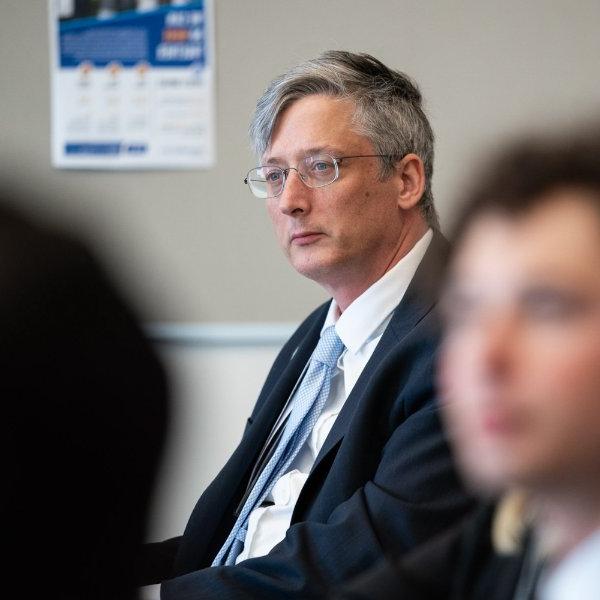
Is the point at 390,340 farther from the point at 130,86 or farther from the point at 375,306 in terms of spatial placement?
the point at 130,86

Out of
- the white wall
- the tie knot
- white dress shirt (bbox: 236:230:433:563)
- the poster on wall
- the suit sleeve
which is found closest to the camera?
the suit sleeve

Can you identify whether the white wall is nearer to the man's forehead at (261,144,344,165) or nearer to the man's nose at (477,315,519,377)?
the man's forehead at (261,144,344,165)

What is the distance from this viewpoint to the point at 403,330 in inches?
64.6

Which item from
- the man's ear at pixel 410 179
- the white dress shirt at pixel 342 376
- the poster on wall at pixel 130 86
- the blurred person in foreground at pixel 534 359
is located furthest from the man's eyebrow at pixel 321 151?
the blurred person in foreground at pixel 534 359

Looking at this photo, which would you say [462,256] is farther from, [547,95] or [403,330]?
[547,95]

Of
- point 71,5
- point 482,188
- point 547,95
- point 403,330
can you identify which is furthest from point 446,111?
point 482,188

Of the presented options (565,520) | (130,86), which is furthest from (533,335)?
(130,86)

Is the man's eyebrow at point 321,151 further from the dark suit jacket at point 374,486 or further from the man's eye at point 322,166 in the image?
the dark suit jacket at point 374,486

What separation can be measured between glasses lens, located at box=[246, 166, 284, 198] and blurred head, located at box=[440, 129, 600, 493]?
1.34 metres

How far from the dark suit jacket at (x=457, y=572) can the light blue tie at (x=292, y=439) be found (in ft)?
3.29

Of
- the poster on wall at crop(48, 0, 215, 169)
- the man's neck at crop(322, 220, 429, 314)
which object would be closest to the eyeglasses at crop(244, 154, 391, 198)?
the man's neck at crop(322, 220, 429, 314)

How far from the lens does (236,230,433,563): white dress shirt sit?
5.53ft

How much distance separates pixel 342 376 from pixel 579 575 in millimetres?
1162

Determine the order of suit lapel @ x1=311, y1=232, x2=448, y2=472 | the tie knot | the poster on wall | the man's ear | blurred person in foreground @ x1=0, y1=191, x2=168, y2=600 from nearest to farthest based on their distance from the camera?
blurred person in foreground @ x1=0, y1=191, x2=168, y2=600 → suit lapel @ x1=311, y1=232, x2=448, y2=472 → the tie knot → the man's ear → the poster on wall
